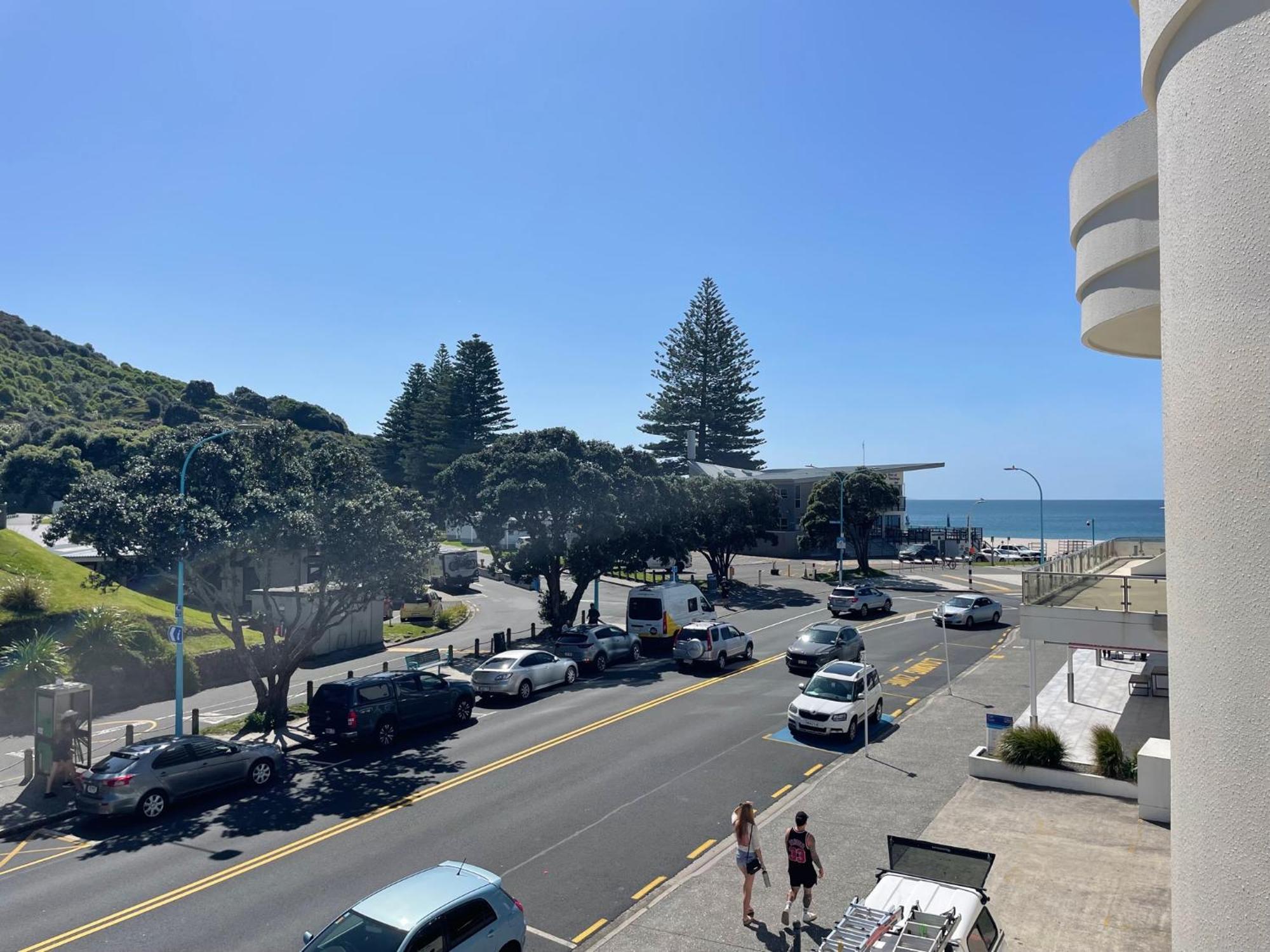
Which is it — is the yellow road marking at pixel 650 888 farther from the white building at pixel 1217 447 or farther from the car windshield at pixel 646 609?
the car windshield at pixel 646 609

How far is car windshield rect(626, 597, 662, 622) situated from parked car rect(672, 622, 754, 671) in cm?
341

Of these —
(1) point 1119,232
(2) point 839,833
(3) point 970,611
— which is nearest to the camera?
(1) point 1119,232

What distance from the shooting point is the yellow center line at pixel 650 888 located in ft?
37.4

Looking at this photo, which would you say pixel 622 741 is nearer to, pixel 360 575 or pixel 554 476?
pixel 360 575

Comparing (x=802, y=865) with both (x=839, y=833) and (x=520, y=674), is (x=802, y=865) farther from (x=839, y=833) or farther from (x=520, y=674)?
(x=520, y=674)

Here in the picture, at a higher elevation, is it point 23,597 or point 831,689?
point 23,597

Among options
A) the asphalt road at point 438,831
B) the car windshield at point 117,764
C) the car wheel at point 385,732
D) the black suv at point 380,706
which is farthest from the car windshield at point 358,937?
the car wheel at point 385,732

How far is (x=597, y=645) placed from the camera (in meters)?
28.4

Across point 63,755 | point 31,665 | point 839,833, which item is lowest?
point 839,833

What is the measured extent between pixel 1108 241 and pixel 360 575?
18.0 meters

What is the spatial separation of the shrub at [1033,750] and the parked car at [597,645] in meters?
14.5

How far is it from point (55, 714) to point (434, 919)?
1279 cm

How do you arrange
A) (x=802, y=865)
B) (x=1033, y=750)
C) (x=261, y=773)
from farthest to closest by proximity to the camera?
(x=261, y=773), (x=1033, y=750), (x=802, y=865)

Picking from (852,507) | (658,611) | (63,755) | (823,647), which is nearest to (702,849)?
(63,755)
